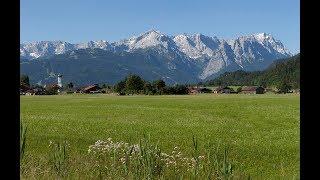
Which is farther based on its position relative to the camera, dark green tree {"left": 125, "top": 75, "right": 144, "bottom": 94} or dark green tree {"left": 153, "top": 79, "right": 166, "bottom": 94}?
dark green tree {"left": 125, "top": 75, "right": 144, "bottom": 94}

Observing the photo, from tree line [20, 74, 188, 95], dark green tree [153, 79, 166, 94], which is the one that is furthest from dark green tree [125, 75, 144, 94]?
dark green tree [153, 79, 166, 94]

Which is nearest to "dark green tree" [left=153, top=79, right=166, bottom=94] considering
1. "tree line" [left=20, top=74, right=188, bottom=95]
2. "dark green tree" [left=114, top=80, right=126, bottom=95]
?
"tree line" [left=20, top=74, right=188, bottom=95]

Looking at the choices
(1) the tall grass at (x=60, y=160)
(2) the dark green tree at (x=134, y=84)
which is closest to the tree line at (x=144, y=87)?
(2) the dark green tree at (x=134, y=84)

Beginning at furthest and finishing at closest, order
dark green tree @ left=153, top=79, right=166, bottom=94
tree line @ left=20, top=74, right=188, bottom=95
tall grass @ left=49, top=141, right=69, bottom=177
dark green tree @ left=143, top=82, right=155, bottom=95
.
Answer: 1. tree line @ left=20, top=74, right=188, bottom=95
2. dark green tree @ left=143, top=82, right=155, bottom=95
3. dark green tree @ left=153, top=79, right=166, bottom=94
4. tall grass @ left=49, top=141, right=69, bottom=177

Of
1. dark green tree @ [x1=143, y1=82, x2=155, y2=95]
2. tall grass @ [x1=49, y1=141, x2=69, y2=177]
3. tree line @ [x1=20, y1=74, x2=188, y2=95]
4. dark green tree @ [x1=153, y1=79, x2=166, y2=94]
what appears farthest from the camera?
tree line @ [x1=20, y1=74, x2=188, y2=95]

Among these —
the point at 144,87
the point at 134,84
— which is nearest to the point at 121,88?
the point at 134,84

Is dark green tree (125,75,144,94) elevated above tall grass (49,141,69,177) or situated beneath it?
elevated above

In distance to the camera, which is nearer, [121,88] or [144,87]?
[144,87]

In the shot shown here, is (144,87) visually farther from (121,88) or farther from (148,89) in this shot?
(121,88)

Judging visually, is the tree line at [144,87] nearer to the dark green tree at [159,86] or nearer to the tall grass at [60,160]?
the dark green tree at [159,86]

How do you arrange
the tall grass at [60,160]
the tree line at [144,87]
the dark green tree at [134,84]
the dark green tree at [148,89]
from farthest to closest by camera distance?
the dark green tree at [134,84] → the tree line at [144,87] → the dark green tree at [148,89] → the tall grass at [60,160]

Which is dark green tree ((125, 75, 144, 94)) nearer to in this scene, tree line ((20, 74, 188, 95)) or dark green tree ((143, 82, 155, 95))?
tree line ((20, 74, 188, 95))
